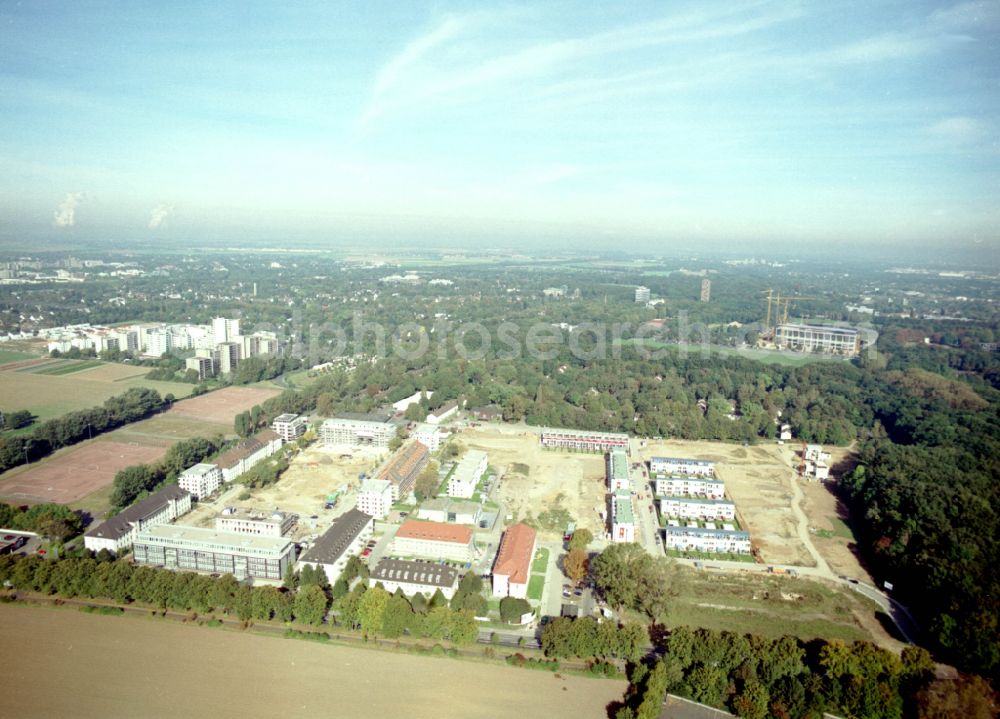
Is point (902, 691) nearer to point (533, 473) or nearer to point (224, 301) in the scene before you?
point (533, 473)

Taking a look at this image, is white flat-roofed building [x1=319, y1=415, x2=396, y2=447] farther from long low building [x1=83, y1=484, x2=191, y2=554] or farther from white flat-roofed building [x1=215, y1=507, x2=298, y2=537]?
white flat-roofed building [x1=215, y1=507, x2=298, y2=537]

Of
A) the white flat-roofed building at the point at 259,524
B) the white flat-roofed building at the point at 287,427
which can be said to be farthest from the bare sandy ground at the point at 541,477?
the white flat-roofed building at the point at 287,427

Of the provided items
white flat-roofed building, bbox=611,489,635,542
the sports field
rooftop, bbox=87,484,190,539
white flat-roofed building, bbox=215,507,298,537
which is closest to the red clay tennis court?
rooftop, bbox=87,484,190,539

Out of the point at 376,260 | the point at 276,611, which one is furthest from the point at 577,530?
the point at 376,260

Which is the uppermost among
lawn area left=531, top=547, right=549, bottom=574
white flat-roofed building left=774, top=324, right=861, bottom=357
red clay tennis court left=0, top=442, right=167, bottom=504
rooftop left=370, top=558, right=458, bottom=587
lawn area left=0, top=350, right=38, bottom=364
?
white flat-roofed building left=774, top=324, right=861, bottom=357

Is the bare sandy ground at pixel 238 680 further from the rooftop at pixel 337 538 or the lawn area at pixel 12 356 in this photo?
the lawn area at pixel 12 356
